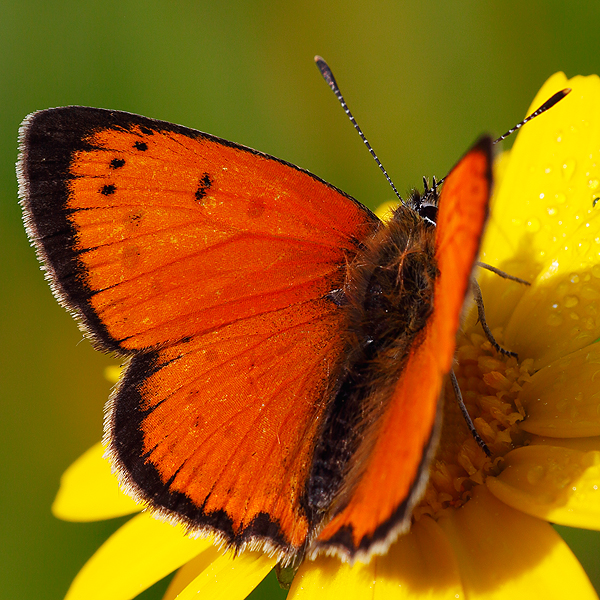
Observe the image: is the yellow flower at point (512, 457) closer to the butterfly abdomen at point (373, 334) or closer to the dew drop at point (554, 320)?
the dew drop at point (554, 320)

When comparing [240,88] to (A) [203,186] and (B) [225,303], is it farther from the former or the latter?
(B) [225,303]

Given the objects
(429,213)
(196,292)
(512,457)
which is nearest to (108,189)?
(196,292)

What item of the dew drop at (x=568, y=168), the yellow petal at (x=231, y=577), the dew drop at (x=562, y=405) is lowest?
the dew drop at (x=562, y=405)

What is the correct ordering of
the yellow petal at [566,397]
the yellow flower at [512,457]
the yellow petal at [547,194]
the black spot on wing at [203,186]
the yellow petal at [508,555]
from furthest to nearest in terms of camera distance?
1. the yellow petal at [547,194]
2. the black spot on wing at [203,186]
3. the yellow petal at [566,397]
4. the yellow flower at [512,457]
5. the yellow petal at [508,555]

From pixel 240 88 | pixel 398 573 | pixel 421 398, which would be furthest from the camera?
pixel 240 88

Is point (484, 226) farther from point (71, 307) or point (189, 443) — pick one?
point (71, 307)

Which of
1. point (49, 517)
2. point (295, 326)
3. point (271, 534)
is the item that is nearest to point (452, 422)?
point (295, 326)

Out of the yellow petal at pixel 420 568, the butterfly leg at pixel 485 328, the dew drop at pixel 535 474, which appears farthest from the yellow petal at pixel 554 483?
the butterfly leg at pixel 485 328
